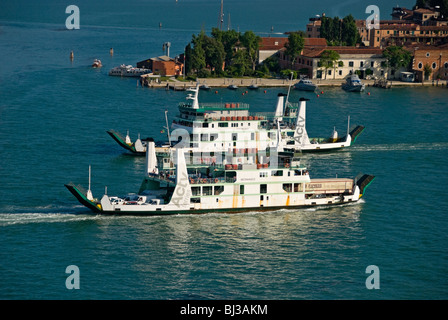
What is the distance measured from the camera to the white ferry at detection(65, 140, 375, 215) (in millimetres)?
60594

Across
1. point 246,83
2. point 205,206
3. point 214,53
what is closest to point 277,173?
point 205,206

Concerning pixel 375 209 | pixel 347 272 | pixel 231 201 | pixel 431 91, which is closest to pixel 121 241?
pixel 231 201

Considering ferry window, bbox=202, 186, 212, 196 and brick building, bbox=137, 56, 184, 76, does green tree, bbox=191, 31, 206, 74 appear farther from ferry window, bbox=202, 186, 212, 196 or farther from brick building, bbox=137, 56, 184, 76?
ferry window, bbox=202, 186, 212, 196

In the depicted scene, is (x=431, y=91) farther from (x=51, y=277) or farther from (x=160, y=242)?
(x=51, y=277)

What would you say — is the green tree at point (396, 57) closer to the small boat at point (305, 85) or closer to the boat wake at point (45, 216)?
the small boat at point (305, 85)

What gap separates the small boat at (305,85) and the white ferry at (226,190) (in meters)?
58.5

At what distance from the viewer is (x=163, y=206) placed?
60656mm

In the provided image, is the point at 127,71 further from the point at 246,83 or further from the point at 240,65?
the point at 246,83

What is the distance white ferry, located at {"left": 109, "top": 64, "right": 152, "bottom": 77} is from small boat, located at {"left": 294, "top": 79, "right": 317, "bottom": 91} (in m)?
24.4

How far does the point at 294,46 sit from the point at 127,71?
26505 mm

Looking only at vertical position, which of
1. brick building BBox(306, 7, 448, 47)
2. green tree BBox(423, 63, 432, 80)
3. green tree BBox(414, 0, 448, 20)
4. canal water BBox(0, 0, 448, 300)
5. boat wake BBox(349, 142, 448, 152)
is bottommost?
canal water BBox(0, 0, 448, 300)

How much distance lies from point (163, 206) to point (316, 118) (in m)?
43.8

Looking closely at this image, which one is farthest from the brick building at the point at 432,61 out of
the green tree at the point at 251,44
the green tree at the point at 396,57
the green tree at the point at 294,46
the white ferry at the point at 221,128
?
the white ferry at the point at 221,128

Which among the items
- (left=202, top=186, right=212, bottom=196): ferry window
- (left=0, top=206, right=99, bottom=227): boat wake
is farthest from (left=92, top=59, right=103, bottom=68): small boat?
(left=202, top=186, right=212, bottom=196): ferry window
